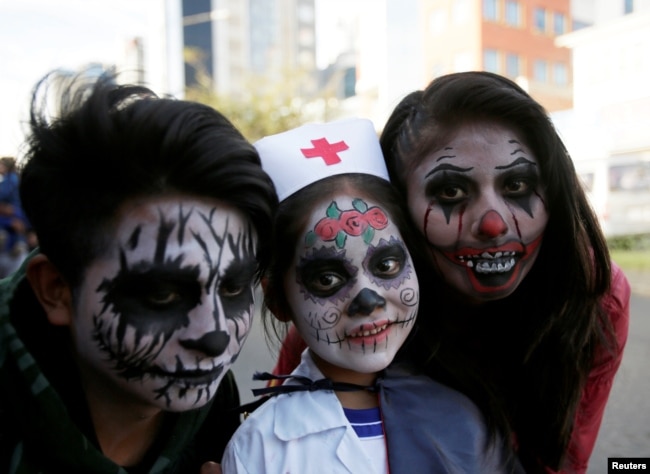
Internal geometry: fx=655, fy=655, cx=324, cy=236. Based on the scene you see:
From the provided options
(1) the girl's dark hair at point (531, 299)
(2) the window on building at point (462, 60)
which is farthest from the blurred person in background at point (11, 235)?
(2) the window on building at point (462, 60)

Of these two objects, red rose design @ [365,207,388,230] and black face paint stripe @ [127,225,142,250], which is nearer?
black face paint stripe @ [127,225,142,250]

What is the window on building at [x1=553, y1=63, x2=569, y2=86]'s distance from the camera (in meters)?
22.9

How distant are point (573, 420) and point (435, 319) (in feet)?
1.84

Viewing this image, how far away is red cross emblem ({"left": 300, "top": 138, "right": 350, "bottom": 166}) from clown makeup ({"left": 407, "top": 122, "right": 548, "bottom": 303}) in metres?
0.23

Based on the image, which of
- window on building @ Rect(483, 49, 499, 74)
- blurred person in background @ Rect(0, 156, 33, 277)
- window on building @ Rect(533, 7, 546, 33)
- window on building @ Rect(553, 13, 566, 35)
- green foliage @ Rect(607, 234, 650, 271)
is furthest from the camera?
window on building @ Rect(533, 7, 546, 33)

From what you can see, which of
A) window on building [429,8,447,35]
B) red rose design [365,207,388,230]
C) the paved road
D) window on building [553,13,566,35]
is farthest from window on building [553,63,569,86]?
red rose design [365,207,388,230]

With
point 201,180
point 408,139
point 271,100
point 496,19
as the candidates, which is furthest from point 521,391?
point 496,19

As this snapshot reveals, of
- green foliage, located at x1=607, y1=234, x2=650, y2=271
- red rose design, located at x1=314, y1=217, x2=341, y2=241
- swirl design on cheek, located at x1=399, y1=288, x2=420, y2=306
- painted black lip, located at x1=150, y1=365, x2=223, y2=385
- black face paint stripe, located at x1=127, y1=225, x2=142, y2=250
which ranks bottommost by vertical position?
green foliage, located at x1=607, y1=234, x2=650, y2=271

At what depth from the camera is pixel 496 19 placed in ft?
82.1

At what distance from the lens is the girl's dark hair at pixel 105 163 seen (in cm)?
143

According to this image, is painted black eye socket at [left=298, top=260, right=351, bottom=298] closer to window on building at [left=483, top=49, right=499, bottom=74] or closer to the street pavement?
the street pavement

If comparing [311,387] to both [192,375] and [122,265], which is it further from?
[122,265]

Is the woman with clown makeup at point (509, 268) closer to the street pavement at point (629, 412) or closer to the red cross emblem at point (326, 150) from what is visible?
the red cross emblem at point (326, 150)

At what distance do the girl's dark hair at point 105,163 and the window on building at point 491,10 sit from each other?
25.6m
